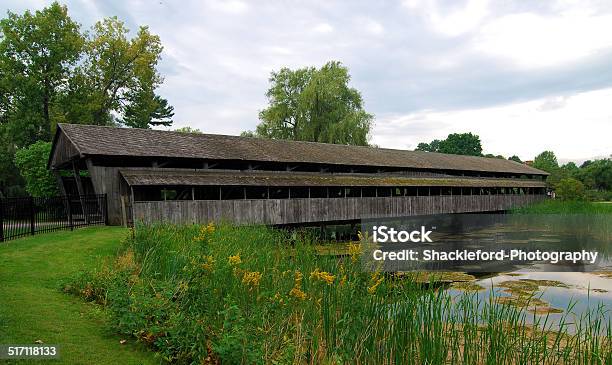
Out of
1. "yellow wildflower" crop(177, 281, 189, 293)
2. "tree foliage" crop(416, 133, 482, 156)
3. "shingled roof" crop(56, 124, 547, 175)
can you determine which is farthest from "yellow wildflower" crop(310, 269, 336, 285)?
"tree foliage" crop(416, 133, 482, 156)

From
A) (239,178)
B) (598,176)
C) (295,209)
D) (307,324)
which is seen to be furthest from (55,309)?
(598,176)

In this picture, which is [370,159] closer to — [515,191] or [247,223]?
[247,223]

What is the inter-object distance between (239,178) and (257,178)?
1.08 metres

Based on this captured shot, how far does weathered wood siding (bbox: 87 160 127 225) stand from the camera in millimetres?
17000

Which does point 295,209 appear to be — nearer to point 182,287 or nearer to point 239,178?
point 239,178

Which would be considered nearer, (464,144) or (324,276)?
(324,276)

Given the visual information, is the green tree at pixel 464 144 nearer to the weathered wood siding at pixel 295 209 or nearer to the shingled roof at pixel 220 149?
the shingled roof at pixel 220 149

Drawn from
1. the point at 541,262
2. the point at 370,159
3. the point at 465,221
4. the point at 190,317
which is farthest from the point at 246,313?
the point at 465,221

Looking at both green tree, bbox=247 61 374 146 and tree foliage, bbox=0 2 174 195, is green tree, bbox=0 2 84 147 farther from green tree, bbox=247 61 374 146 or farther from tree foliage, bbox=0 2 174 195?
green tree, bbox=247 61 374 146

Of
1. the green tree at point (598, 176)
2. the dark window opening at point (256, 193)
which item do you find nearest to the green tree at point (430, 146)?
the green tree at point (598, 176)

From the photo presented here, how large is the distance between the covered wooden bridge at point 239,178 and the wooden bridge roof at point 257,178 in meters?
0.05

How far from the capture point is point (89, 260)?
977 centimetres

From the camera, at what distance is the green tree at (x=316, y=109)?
37719 mm

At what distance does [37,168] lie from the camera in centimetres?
2550
